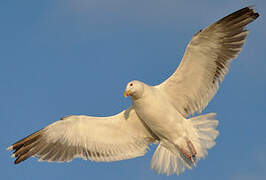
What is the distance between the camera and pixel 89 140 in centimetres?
1063

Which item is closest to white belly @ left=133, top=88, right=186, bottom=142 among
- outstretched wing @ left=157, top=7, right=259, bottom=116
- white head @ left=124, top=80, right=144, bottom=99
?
white head @ left=124, top=80, right=144, bottom=99

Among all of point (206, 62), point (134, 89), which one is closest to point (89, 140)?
point (134, 89)

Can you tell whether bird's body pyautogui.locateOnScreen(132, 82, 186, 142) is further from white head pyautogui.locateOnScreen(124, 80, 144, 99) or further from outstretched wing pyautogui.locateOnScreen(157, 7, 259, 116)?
outstretched wing pyautogui.locateOnScreen(157, 7, 259, 116)

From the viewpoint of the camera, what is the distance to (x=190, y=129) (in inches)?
401

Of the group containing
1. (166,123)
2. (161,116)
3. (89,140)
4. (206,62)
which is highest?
(89,140)

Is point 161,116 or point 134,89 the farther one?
point 161,116

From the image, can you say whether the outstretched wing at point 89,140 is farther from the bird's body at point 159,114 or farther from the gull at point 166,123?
the bird's body at point 159,114

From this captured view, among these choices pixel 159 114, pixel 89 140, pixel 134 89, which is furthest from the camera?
pixel 89 140

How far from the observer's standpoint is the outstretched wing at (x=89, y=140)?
10.4 m

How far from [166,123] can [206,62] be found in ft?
4.74

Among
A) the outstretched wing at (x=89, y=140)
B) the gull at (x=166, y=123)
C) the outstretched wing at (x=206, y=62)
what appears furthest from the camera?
the outstretched wing at (x=89, y=140)

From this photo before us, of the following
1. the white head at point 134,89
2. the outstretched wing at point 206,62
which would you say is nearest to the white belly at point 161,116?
the white head at point 134,89

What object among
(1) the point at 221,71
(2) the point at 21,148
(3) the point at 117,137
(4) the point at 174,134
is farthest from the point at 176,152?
(2) the point at 21,148

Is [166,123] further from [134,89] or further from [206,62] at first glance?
[206,62]
